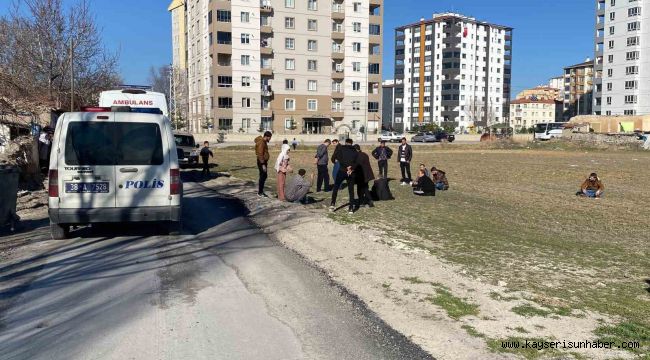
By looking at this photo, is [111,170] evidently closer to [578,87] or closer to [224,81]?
[224,81]

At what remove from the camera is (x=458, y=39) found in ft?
456

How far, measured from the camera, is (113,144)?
912 cm

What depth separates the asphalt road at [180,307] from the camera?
482cm

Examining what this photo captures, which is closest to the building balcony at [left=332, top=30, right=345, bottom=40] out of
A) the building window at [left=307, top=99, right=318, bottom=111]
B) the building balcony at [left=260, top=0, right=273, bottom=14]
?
the building window at [left=307, top=99, right=318, bottom=111]

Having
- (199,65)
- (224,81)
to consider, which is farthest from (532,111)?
(224,81)

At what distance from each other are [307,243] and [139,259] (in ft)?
8.90

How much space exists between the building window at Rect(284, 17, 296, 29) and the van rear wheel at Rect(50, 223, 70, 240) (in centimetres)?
7681

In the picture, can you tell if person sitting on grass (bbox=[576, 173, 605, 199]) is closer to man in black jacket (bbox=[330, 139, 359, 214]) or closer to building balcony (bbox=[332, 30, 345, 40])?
man in black jacket (bbox=[330, 139, 359, 214])

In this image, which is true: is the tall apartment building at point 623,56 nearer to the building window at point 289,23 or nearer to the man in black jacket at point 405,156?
the building window at point 289,23

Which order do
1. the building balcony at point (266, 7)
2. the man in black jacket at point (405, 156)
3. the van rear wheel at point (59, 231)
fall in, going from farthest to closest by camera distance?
1. the building balcony at point (266, 7)
2. the man in black jacket at point (405, 156)
3. the van rear wheel at point (59, 231)

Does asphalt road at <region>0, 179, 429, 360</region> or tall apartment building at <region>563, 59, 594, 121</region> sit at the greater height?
tall apartment building at <region>563, 59, 594, 121</region>

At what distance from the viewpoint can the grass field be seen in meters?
6.57

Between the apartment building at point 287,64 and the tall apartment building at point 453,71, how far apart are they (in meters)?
53.6

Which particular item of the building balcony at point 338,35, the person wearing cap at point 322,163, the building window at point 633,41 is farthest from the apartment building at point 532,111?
the person wearing cap at point 322,163
